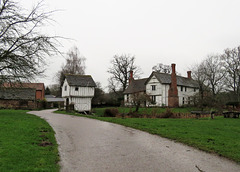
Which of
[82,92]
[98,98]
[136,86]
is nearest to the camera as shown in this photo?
[82,92]

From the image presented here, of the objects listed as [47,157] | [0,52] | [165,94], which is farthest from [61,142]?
[165,94]

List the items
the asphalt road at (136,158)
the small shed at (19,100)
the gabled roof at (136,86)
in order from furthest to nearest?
the gabled roof at (136,86), the small shed at (19,100), the asphalt road at (136,158)

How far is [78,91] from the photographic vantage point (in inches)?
1316

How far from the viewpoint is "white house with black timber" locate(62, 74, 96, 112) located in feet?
108

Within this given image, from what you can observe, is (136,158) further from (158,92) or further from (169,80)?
(169,80)

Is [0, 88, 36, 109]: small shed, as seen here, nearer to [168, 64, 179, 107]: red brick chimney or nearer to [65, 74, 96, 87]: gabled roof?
[65, 74, 96, 87]: gabled roof

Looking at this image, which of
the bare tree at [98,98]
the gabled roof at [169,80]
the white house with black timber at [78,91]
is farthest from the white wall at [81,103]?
the bare tree at [98,98]

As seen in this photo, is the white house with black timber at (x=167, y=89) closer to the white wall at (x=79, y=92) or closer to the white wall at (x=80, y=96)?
the white wall at (x=79, y=92)

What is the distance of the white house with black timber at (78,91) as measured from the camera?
32.9 meters

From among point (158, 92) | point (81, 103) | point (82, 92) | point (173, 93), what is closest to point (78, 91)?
point (82, 92)

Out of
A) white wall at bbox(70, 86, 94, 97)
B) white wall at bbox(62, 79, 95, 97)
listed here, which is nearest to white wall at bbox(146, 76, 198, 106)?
white wall at bbox(70, 86, 94, 97)

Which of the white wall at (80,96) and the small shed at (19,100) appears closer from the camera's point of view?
the white wall at (80,96)

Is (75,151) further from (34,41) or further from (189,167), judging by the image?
(34,41)

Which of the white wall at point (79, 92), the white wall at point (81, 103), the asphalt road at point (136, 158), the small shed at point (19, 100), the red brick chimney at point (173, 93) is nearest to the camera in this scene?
the asphalt road at point (136, 158)
